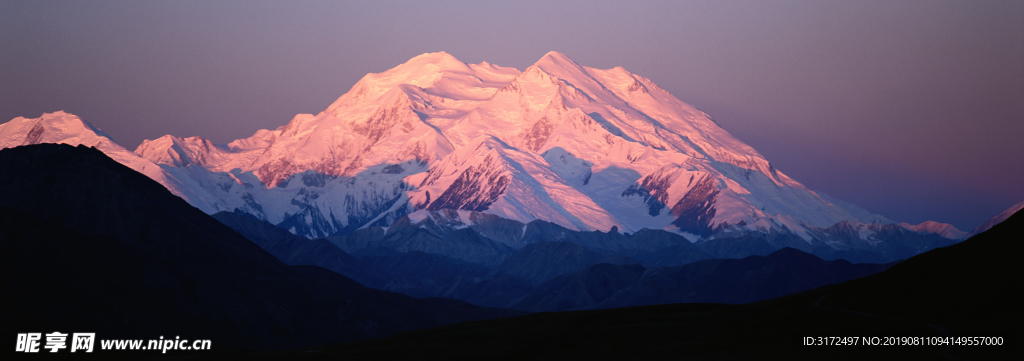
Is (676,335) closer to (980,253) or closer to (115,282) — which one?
(980,253)

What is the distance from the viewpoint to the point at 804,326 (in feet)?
327

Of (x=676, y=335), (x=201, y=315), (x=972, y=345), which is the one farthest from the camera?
(x=201, y=315)

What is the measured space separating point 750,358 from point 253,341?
121 m

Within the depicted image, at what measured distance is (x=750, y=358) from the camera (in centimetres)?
9094

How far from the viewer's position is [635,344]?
354 ft

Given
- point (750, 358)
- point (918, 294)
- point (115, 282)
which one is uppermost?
point (115, 282)

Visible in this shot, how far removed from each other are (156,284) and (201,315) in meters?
8.86

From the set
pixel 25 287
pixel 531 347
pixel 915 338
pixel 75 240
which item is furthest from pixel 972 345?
pixel 75 240

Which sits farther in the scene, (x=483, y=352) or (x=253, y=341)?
(x=253, y=341)

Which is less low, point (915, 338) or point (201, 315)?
point (201, 315)

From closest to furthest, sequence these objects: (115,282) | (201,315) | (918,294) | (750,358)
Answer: (750,358), (918,294), (115,282), (201,315)

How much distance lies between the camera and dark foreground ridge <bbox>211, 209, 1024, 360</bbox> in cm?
8869

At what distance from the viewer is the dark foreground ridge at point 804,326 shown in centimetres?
8869

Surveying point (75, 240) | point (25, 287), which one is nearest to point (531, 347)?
point (25, 287)
